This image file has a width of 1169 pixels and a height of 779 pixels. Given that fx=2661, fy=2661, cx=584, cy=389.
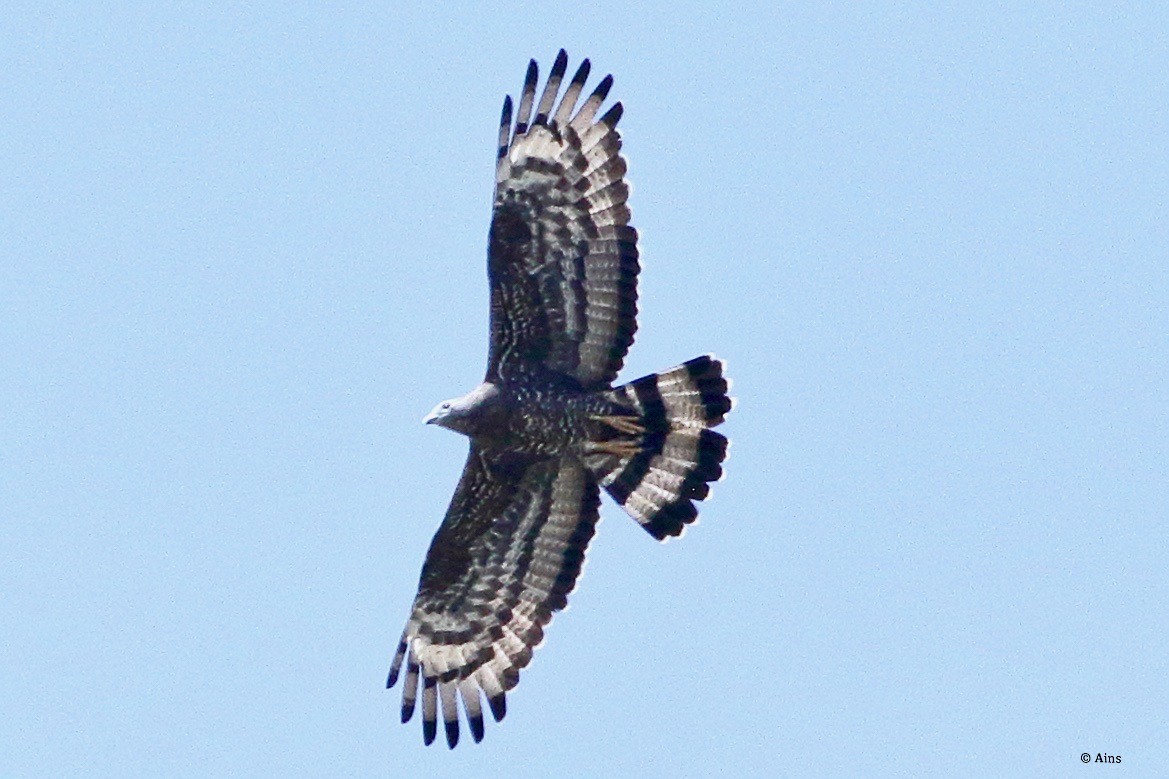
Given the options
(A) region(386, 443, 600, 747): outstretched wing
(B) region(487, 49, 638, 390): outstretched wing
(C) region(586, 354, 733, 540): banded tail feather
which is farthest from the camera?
(A) region(386, 443, 600, 747): outstretched wing

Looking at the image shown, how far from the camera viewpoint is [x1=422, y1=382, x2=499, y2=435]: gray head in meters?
17.3

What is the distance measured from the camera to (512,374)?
684 inches

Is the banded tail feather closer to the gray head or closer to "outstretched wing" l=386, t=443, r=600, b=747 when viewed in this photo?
"outstretched wing" l=386, t=443, r=600, b=747

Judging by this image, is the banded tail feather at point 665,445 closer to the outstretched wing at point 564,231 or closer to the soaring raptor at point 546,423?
the soaring raptor at point 546,423

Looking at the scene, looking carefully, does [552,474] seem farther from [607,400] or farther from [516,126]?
[516,126]

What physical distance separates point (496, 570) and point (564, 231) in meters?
2.45

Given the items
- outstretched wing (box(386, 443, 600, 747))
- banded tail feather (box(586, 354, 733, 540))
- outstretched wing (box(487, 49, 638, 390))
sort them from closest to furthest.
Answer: outstretched wing (box(487, 49, 638, 390))
banded tail feather (box(586, 354, 733, 540))
outstretched wing (box(386, 443, 600, 747))

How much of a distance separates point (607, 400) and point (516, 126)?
1870 millimetres

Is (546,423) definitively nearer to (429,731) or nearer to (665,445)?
(665,445)

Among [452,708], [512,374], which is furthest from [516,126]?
[452,708]

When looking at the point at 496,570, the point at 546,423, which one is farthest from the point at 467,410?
the point at 496,570

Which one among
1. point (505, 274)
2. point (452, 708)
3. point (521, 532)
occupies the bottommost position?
point (452, 708)

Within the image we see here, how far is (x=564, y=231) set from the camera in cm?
1709

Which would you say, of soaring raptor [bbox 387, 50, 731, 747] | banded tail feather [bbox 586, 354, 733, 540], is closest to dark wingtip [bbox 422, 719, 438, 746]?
soaring raptor [bbox 387, 50, 731, 747]
